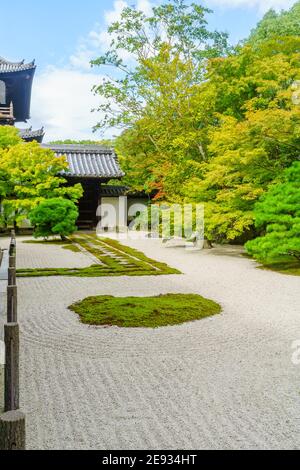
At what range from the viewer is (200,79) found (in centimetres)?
1592

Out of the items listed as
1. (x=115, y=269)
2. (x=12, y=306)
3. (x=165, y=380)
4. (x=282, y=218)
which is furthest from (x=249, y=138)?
(x=12, y=306)

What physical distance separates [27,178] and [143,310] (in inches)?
602

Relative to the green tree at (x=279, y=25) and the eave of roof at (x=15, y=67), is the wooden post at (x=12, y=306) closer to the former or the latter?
the eave of roof at (x=15, y=67)

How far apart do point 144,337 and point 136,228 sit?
67.2 feet

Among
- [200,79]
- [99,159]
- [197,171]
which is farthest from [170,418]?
[99,159]

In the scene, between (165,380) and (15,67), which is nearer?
(165,380)

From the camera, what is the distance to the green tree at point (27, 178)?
19.2 meters

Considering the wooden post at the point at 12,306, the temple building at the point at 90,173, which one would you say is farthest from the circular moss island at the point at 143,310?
the temple building at the point at 90,173

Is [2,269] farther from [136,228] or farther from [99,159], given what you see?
[99,159]

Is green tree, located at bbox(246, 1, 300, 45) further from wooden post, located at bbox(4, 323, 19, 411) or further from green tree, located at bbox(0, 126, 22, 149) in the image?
wooden post, located at bbox(4, 323, 19, 411)

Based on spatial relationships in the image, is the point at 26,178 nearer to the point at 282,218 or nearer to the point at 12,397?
the point at 282,218

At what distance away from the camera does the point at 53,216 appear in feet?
55.7

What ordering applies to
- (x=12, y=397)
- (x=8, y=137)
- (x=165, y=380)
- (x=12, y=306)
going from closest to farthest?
(x=12, y=397) < (x=12, y=306) < (x=165, y=380) < (x=8, y=137)

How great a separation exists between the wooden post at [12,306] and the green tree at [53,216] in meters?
14.3
